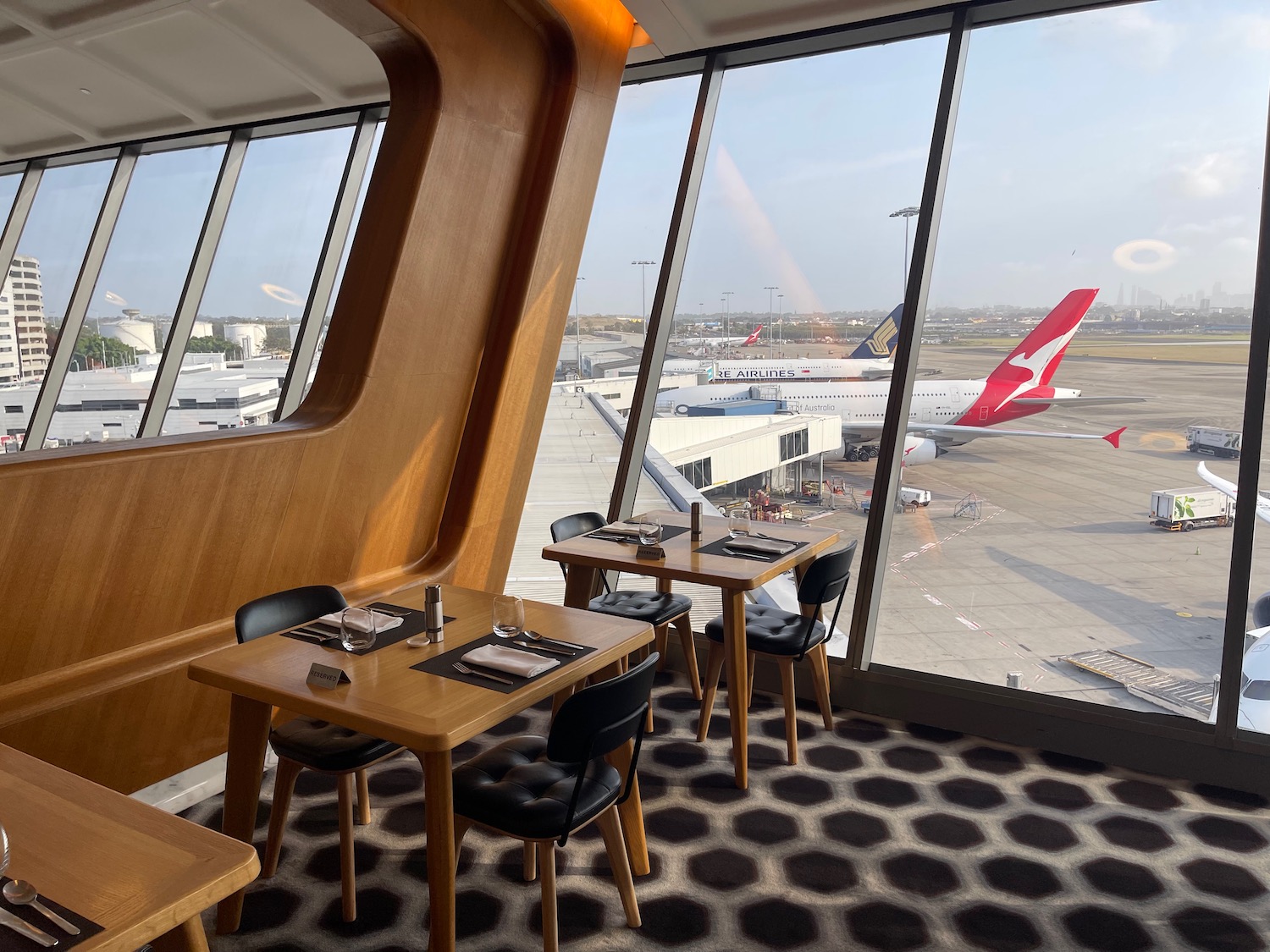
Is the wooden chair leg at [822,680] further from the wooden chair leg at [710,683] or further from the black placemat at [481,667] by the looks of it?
the black placemat at [481,667]

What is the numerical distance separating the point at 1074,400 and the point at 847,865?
2.47 m

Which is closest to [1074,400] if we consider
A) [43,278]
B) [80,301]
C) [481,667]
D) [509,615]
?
[509,615]

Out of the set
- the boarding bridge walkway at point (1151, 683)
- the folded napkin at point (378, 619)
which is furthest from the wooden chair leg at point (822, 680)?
the folded napkin at point (378, 619)

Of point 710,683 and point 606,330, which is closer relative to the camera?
point 710,683

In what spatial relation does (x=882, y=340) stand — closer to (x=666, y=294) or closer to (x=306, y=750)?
(x=666, y=294)

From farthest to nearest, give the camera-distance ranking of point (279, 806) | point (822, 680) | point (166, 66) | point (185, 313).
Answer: point (185, 313) < point (166, 66) < point (822, 680) < point (279, 806)

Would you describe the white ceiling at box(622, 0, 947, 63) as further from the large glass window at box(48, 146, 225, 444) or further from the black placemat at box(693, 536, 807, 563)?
the large glass window at box(48, 146, 225, 444)

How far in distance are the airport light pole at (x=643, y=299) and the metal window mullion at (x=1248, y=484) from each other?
113 inches

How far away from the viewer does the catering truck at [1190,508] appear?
3660 mm

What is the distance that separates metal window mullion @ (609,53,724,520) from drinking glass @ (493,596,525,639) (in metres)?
2.44

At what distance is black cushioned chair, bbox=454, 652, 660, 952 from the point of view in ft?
7.03

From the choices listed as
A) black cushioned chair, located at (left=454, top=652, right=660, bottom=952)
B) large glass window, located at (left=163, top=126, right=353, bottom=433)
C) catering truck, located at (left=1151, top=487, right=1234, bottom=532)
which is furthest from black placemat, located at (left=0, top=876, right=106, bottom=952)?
large glass window, located at (left=163, top=126, right=353, bottom=433)

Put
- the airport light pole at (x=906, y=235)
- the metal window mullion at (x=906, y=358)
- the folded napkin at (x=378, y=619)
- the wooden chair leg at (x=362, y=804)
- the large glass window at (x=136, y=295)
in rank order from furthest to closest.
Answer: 1. the large glass window at (x=136, y=295)
2. the airport light pole at (x=906, y=235)
3. the metal window mullion at (x=906, y=358)
4. the wooden chair leg at (x=362, y=804)
5. the folded napkin at (x=378, y=619)

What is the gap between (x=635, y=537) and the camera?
399 cm
